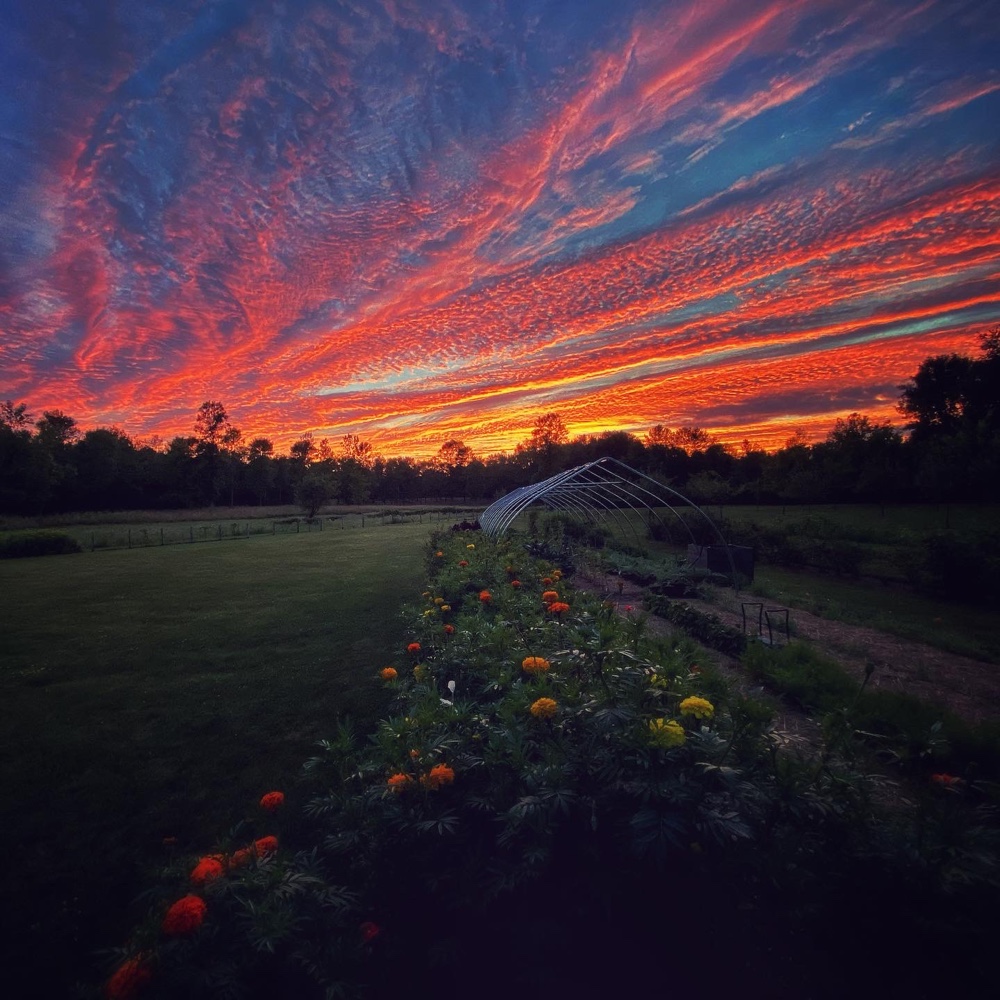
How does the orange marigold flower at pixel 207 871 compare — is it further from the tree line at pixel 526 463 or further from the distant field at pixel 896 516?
the tree line at pixel 526 463

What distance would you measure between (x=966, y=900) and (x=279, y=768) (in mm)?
4580

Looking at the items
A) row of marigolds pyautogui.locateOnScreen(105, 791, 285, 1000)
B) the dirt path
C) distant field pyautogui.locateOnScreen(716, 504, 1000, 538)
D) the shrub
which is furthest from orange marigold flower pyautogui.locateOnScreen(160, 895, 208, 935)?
the shrub

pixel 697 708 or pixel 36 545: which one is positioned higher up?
pixel 697 708

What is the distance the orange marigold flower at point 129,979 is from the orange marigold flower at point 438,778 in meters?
0.92

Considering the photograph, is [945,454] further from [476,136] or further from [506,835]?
[506,835]

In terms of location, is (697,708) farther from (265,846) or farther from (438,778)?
(265,846)

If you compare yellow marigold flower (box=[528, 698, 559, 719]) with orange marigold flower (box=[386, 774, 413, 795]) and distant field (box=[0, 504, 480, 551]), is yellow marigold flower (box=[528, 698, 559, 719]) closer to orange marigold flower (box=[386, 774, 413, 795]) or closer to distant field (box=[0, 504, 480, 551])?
orange marigold flower (box=[386, 774, 413, 795])

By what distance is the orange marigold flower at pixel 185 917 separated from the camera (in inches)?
54.5

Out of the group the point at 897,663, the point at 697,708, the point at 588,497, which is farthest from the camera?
the point at 588,497

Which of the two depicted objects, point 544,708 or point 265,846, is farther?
point 544,708

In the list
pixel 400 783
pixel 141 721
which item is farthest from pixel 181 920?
pixel 141 721

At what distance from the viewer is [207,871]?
1612 millimetres

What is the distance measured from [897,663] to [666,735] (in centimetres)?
746

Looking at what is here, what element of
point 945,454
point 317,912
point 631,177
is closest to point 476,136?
point 631,177
